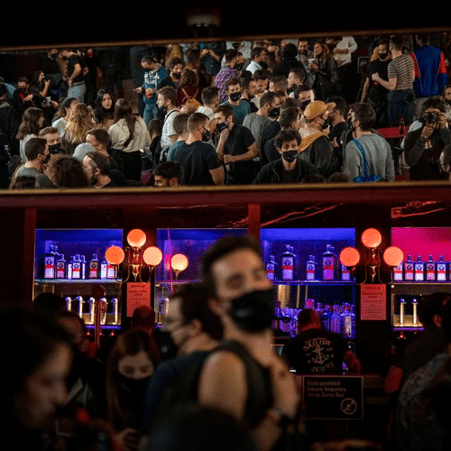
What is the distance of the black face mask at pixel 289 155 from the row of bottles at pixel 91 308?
379 cm

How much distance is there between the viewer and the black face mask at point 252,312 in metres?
2.59

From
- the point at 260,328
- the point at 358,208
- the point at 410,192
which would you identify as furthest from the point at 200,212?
the point at 260,328

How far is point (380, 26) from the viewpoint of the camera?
6875 millimetres

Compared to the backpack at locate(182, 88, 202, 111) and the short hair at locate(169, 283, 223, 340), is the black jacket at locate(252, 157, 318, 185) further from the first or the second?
the short hair at locate(169, 283, 223, 340)

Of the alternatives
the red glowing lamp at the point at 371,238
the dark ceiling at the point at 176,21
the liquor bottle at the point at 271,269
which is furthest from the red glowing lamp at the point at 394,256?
the dark ceiling at the point at 176,21

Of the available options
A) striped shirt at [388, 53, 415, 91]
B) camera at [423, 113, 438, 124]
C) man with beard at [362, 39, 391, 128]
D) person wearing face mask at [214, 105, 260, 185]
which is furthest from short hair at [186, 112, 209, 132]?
camera at [423, 113, 438, 124]

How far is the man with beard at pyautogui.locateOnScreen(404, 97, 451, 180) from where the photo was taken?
7219mm

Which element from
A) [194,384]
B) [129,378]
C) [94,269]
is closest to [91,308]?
[94,269]

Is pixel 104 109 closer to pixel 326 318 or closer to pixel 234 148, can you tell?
pixel 234 148

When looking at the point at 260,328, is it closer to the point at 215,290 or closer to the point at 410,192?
the point at 215,290

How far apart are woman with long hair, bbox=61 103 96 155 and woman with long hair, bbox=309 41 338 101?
2013 millimetres

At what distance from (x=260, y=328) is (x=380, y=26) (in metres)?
4.79

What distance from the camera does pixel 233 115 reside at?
7.67 m

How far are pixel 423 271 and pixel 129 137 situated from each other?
4.22 metres
